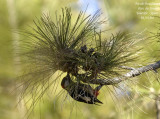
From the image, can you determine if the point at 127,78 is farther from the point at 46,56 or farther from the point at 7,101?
the point at 7,101

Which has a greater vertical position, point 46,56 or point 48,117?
point 46,56

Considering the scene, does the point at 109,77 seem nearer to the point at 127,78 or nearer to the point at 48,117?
the point at 127,78

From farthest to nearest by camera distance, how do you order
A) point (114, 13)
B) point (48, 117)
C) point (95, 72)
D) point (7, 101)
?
point (114, 13) < point (7, 101) < point (48, 117) < point (95, 72)

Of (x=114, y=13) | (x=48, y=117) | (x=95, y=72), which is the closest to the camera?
(x=95, y=72)

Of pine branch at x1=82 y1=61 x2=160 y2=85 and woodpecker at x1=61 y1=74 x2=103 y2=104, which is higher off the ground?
pine branch at x1=82 y1=61 x2=160 y2=85

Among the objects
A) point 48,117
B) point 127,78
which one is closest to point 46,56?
point 127,78

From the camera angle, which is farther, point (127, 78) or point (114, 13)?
point (114, 13)

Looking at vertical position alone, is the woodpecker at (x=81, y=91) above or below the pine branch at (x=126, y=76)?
below

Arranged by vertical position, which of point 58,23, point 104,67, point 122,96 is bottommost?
point 122,96
